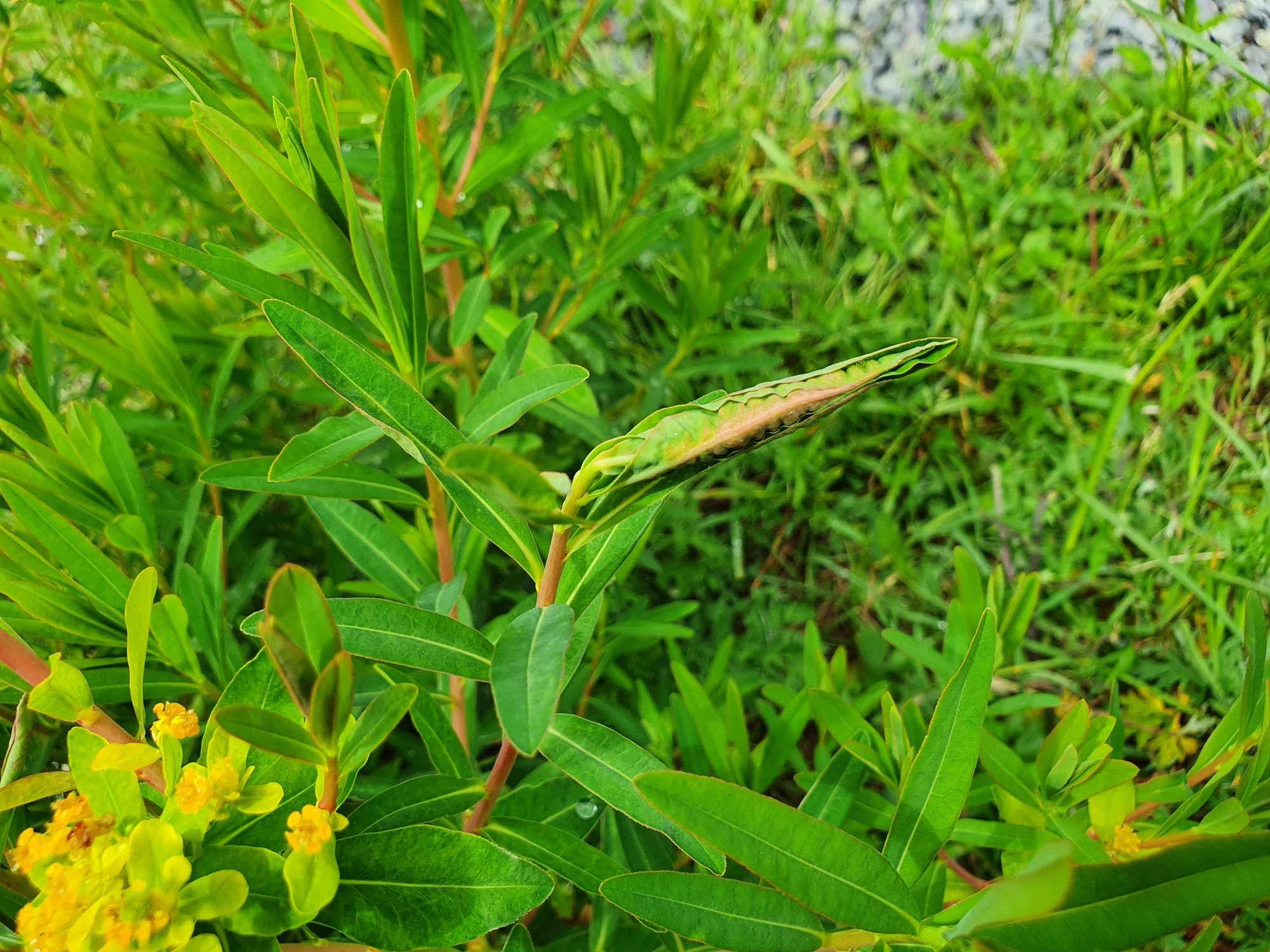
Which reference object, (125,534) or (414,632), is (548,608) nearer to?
(414,632)

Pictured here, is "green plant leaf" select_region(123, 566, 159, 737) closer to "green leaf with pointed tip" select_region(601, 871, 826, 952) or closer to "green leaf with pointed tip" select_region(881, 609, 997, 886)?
"green leaf with pointed tip" select_region(601, 871, 826, 952)

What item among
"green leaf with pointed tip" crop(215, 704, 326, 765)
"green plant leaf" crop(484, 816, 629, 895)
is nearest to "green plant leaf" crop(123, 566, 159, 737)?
"green leaf with pointed tip" crop(215, 704, 326, 765)

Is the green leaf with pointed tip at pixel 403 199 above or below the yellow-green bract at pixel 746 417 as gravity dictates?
above

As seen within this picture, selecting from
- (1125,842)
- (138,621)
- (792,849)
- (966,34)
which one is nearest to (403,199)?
(138,621)

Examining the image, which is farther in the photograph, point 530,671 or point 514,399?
point 514,399

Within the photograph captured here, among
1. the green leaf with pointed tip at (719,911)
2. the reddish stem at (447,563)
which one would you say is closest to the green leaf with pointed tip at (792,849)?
the green leaf with pointed tip at (719,911)

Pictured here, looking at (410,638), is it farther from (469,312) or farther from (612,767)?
(469,312)

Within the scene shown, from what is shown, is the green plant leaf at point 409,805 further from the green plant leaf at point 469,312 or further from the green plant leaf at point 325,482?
the green plant leaf at point 469,312
